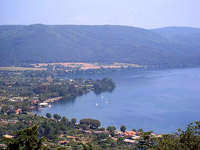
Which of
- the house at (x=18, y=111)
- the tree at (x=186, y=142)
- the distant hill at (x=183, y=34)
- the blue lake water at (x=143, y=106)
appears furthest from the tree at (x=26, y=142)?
the distant hill at (x=183, y=34)

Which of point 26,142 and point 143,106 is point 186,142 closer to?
point 26,142

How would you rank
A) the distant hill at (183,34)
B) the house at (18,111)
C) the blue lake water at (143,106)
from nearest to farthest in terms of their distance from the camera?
1. the blue lake water at (143,106)
2. the house at (18,111)
3. the distant hill at (183,34)

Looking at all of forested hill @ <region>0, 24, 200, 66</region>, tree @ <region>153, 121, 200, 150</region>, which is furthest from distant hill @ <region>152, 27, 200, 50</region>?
tree @ <region>153, 121, 200, 150</region>

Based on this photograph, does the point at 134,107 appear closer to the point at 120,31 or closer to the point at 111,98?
the point at 111,98

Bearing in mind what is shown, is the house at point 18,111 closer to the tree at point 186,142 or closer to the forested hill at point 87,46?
the tree at point 186,142

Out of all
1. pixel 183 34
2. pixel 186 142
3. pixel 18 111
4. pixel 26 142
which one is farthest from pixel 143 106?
pixel 183 34

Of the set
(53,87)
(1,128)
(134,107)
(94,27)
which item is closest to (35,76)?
(53,87)

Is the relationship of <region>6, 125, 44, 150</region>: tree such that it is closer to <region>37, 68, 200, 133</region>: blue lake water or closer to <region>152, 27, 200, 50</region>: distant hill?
<region>37, 68, 200, 133</region>: blue lake water
